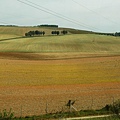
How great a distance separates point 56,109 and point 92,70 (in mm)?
28807

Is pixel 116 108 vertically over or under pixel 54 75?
Result: over

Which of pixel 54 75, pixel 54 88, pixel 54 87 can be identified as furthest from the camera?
pixel 54 75

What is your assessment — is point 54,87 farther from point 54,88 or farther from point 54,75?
point 54,75

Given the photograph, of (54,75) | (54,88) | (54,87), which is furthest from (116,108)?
(54,75)

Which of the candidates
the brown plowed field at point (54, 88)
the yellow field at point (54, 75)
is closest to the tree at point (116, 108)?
the brown plowed field at point (54, 88)

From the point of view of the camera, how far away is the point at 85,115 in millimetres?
20375

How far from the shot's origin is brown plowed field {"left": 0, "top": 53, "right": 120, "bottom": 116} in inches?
962

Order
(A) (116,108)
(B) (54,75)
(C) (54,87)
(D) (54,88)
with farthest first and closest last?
(B) (54,75) → (C) (54,87) → (D) (54,88) → (A) (116,108)

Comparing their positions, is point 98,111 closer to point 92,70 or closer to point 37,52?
point 92,70

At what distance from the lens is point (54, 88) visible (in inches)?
1330

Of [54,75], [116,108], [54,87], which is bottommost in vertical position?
[54,75]

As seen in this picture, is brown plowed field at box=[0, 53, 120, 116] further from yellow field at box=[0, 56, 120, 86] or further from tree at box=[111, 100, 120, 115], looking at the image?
tree at box=[111, 100, 120, 115]

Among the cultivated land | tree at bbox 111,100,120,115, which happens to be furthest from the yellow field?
tree at bbox 111,100,120,115

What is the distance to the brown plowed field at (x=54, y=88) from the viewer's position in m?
24.4
